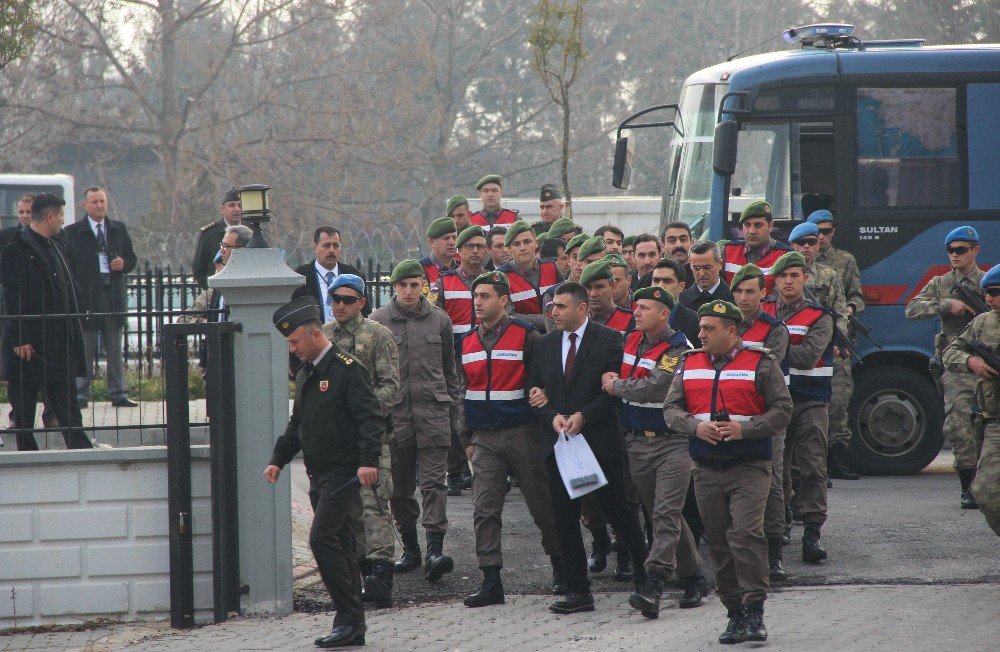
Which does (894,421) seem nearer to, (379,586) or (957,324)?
(957,324)

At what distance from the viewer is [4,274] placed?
9406 mm

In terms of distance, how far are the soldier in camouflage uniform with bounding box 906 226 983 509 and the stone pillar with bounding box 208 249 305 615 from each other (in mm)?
5011

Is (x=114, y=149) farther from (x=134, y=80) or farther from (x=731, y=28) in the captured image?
(x=731, y=28)

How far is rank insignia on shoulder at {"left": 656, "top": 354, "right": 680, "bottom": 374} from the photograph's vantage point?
7.60m

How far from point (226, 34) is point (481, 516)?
30538 mm

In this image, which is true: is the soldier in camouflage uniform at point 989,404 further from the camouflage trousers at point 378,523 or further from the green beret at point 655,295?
the camouflage trousers at point 378,523

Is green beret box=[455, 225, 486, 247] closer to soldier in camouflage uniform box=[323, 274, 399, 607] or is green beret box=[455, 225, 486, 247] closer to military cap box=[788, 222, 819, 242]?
soldier in camouflage uniform box=[323, 274, 399, 607]

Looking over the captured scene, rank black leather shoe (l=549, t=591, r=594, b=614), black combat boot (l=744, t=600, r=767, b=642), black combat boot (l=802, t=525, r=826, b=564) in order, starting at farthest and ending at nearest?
black combat boot (l=802, t=525, r=826, b=564) < black leather shoe (l=549, t=591, r=594, b=614) < black combat boot (l=744, t=600, r=767, b=642)

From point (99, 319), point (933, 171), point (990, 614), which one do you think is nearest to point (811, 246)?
point (933, 171)

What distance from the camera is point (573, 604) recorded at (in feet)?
24.9

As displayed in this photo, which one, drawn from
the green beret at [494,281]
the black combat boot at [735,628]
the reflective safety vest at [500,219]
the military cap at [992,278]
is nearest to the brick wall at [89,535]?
the green beret at [494,281]

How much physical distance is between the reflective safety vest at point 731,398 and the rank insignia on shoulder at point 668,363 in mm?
556

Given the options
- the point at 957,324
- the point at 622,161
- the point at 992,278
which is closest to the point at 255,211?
the point at 992,278

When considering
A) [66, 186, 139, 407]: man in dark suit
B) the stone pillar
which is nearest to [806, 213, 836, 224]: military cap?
the stone pillar
